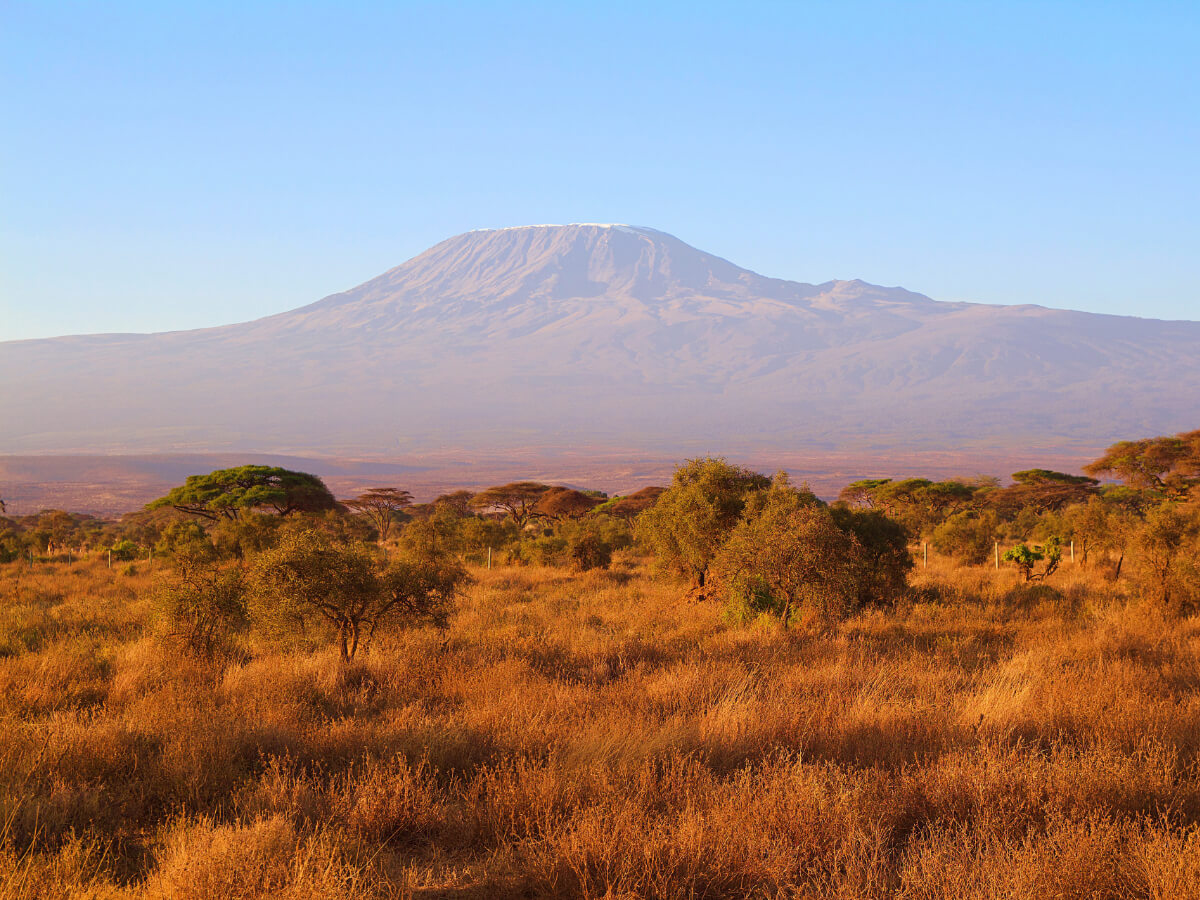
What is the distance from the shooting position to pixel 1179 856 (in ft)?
13.1

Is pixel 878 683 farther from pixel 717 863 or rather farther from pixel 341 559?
pixel 341 559

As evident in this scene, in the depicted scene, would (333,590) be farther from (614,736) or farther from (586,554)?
(586,554)

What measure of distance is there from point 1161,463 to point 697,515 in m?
38.8

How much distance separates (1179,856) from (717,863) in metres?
2.29

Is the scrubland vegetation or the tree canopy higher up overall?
the scrubland vegetation

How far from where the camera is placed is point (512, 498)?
2297 inches

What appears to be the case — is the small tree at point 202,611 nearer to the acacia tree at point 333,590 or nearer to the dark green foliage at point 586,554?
the acacia tree at point 333,590

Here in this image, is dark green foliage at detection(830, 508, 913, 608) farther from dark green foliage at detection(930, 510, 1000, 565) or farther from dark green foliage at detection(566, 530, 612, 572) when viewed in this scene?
dark green foliage at detection(930, 510, 1000, 565)

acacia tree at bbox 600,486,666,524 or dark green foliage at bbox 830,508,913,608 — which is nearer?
dark green foliage at bbox 830,508,913,608

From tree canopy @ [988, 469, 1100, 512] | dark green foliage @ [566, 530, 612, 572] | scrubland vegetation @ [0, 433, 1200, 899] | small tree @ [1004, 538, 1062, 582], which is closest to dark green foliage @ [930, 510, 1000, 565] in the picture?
small tree @ [1004, 538, 1062, 582]

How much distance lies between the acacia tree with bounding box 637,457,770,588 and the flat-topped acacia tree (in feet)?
62.1

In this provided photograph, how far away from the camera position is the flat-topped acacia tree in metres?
32.3

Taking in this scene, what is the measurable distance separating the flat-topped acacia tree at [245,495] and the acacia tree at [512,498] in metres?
19.8

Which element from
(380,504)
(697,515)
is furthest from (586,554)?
(380,504)
